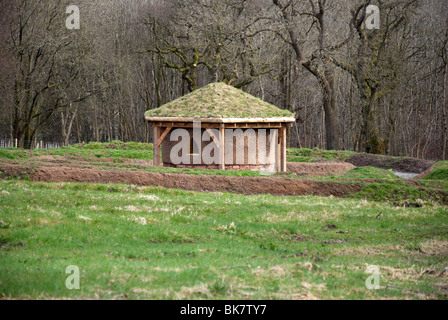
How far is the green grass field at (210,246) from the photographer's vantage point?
760 centimetres

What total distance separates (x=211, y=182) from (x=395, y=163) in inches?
719

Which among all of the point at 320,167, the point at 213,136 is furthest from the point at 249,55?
the point at 213,136

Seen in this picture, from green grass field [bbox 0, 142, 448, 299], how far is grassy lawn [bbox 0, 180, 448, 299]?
0.09 ft

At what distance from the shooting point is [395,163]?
3588 cm

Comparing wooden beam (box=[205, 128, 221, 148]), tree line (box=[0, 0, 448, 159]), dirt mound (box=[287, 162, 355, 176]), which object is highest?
tree line (box=[0, 0, 448, 159])

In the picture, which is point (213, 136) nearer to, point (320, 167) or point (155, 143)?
point (155, 143)

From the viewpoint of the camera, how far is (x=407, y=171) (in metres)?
34.7

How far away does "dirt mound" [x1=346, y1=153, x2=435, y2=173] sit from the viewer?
3503 centimetres

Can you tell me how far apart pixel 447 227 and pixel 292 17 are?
30.5m

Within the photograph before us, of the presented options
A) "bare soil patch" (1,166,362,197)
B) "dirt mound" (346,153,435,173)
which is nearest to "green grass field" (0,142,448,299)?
"bare soil patch" (1,166,362,197)

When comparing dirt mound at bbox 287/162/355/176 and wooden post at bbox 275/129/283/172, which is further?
dirt mound at bbox 287/162/355/176

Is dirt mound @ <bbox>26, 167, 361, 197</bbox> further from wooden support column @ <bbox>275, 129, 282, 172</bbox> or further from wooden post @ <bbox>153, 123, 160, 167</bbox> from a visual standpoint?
wooden support column @ <bbox>275, 129, 282, 172</bbox>

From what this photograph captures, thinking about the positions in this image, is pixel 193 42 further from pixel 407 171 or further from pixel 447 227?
pixel 447 227

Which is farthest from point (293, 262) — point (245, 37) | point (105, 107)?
point (105, 107)
